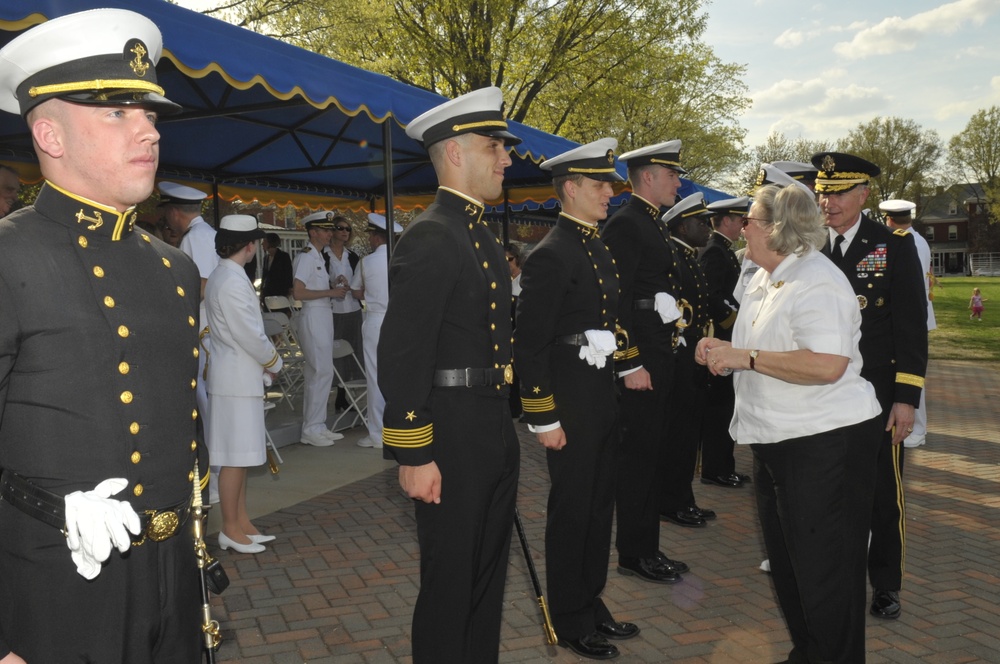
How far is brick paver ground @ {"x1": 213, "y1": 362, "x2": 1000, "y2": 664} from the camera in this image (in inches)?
158

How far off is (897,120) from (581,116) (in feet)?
210

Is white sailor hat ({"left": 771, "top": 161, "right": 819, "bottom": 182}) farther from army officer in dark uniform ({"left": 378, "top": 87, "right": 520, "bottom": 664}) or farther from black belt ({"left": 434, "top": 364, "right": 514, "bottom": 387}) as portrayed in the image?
black belt ({"left": 434, "top": 364, "right": 514, "bottom": 387})

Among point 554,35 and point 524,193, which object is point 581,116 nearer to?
point 554,35

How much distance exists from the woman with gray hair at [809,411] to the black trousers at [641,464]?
1.38 meters

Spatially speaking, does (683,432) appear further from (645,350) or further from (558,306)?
(558,306)

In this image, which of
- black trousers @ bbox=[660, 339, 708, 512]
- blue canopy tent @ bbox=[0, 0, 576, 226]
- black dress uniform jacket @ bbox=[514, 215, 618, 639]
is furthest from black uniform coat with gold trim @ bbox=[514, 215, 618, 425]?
blue canopy tent @ bbox=[0, 0, 576, 226]

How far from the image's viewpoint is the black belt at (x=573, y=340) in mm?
3992

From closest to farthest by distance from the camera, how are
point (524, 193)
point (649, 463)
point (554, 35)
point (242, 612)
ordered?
1. point (242, 612)
2. point (649, 463)
3. point (524, 193)
4. point (554, 35)

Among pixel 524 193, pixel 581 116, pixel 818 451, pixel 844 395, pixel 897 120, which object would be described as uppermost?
pixel 897 120

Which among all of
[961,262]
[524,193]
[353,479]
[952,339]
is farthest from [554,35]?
[961,262]

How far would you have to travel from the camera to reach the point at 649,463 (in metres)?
4.81

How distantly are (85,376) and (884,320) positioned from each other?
382 centimetres

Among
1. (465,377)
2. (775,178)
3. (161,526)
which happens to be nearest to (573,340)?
(465,377)

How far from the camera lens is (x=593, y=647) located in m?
3.90
